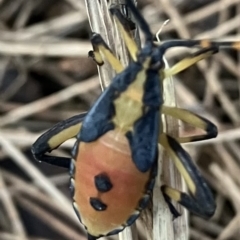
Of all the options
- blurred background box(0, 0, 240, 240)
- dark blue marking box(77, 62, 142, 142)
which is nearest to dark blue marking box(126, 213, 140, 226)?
dark blue marking box(77, 62, 142, 142)

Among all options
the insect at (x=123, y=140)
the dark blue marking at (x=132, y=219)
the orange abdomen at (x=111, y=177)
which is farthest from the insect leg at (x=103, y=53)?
the dark blue marking at (x=132, y=219)

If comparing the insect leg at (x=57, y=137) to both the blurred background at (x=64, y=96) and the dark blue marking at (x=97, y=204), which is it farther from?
the blurred background at (x=64, y=96)

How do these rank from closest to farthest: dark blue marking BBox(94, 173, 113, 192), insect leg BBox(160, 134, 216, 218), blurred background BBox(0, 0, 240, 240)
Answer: dark blue marking BBox(94, 173, 113, 192) < insect leg BBox(160, 134, 216, 218) < blurred background BBox(0, 0, 240, 240)

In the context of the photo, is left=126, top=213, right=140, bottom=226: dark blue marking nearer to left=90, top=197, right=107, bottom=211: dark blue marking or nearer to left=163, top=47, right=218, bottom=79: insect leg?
left=90, top=197, right=107, bottom=211: dark blue marking

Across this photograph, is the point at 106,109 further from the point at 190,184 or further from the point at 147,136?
the point at 190,184

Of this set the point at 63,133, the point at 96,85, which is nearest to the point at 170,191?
the point at 63,133

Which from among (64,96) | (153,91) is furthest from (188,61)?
(64,96)
